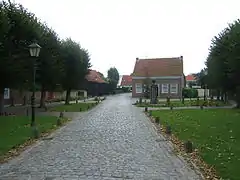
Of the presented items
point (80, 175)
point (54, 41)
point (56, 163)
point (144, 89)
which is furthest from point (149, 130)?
point (144, 89)

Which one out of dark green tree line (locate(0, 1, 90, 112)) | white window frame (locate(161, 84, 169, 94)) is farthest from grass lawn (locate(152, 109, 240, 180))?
white window frame (locate(161, 84, 169, 94))

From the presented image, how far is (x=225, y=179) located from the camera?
814 centimetres

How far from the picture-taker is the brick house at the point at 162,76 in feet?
239

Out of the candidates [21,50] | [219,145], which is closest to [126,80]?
[21,50]

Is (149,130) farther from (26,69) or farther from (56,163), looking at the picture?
(26,69)

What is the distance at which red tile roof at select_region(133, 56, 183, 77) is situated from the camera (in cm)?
7488

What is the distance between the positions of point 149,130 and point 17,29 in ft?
43.8

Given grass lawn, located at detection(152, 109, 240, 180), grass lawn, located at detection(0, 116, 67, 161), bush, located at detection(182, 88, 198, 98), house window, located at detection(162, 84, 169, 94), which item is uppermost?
house window, located at detection(162, 84, 169, 94)

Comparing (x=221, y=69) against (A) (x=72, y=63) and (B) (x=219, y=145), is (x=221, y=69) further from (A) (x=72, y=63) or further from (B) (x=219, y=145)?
(B) (x=219, y=145)

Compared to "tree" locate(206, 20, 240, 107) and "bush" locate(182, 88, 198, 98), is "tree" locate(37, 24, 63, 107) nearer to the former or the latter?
"tree" locate(206, 20, 240, 107)

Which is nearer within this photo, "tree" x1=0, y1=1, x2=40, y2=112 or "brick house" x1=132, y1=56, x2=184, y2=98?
"tree" x1=0, y1=1, x2=40, y2=112

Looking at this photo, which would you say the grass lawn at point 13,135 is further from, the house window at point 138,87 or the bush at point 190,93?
the house window at point 138,87

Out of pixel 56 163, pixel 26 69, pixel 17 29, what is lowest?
pixel 56 163

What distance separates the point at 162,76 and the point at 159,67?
3.26 m
